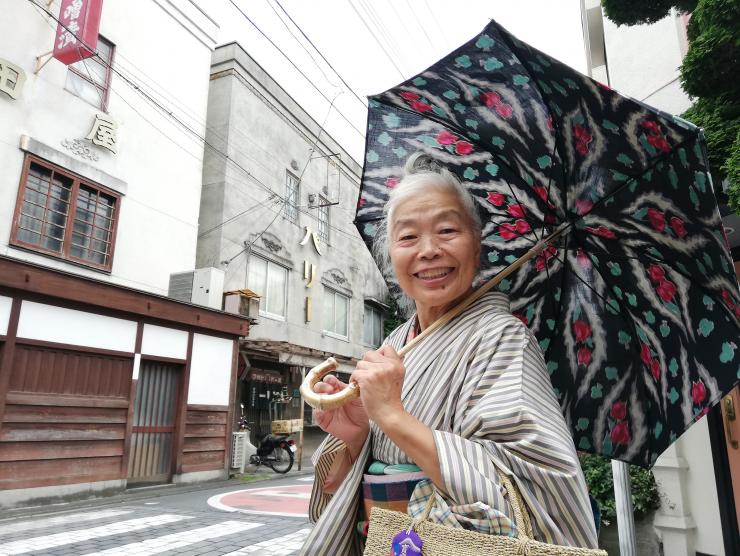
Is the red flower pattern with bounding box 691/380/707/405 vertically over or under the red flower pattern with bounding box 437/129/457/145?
under

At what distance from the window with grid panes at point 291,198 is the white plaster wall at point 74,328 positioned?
25.5 ft

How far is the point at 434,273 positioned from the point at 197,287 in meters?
10.9

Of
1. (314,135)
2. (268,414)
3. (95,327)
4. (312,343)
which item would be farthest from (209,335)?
(314,135)

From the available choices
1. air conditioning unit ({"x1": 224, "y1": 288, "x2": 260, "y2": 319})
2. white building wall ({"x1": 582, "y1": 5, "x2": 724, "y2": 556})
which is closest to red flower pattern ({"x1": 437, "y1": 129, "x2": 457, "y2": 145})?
white building wall ({"x1": 582, "y1": 5, "x2": 724, "y2": 556})

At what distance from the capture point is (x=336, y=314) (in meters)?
19.7

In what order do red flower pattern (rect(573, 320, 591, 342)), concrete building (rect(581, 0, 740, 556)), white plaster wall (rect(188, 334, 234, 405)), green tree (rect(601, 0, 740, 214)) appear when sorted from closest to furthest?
red flower pattern (rect(573, 320, 591, 342)), green tree (rect(601, 0, 740, 214)), concrete building (rect(581, 0, 740, 556)), white plaster wall (rect(188, 334, 234, 405))

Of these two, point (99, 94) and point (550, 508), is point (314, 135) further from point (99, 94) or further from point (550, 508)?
point (550, 508)

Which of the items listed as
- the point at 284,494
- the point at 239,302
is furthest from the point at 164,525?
the point at 239,302

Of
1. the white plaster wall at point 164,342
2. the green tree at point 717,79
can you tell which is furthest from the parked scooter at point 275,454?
the green tree at point 717,79

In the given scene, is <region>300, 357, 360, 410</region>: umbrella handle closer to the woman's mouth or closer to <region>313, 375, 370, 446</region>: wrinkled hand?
<region>313, 375, 370, 446</region>: wrinkled hand

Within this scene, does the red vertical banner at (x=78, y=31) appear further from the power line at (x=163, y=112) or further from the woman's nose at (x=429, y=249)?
the woman's nose at (x=429, y=249)

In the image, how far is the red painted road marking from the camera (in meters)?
7.96

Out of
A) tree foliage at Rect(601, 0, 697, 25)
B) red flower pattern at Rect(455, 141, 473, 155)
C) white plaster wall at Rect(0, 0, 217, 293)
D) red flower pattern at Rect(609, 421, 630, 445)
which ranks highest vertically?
white plaster wall at Rect(0, 0, 217, 293)

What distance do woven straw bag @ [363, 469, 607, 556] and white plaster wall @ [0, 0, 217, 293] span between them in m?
9.40
